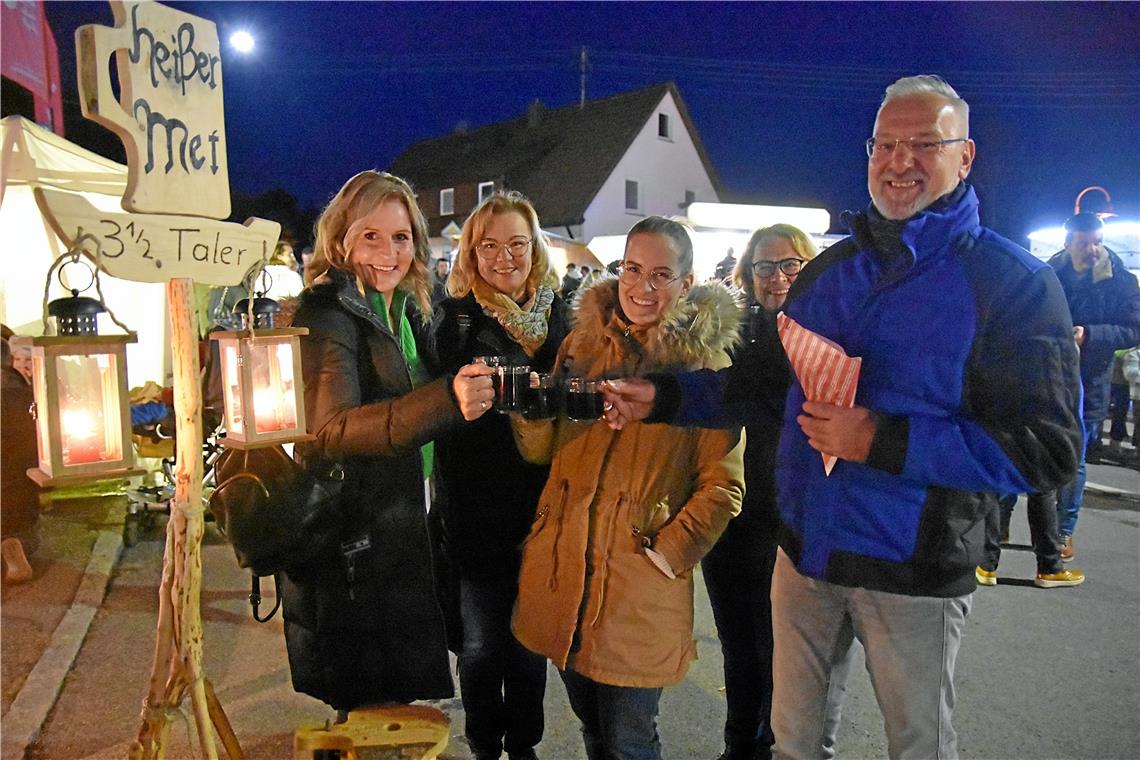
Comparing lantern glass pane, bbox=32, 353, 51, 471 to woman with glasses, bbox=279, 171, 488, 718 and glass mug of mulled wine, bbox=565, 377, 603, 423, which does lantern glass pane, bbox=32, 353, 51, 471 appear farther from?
glass mug of mulled wine, bbox=565, 377, 603, 423

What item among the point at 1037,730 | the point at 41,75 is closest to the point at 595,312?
the point at 1037,730

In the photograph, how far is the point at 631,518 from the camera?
2.29 metres

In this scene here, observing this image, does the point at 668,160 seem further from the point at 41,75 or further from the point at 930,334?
the point at 930,334

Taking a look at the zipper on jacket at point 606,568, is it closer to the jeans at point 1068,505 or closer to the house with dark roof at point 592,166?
the jeans at point 1068,505

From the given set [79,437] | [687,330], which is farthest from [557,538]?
[79,437]

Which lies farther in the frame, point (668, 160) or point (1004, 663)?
point (668, 160)

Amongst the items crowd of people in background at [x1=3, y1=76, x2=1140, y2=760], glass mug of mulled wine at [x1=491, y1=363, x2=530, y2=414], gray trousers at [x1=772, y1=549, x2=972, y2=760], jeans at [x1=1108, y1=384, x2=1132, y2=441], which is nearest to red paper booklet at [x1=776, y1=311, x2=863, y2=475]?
crowd of people in background at [x1=3, y1=76, x2=1140, y2=760]

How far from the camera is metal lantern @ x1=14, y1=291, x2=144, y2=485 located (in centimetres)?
179

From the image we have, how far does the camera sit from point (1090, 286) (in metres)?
5.97

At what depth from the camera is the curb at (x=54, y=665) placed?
128 inches

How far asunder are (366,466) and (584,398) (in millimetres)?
701

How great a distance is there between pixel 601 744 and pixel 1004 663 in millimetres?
2761

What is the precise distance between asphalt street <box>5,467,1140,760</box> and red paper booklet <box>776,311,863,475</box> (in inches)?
78.4

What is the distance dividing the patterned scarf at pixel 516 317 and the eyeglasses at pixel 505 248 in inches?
4.7
